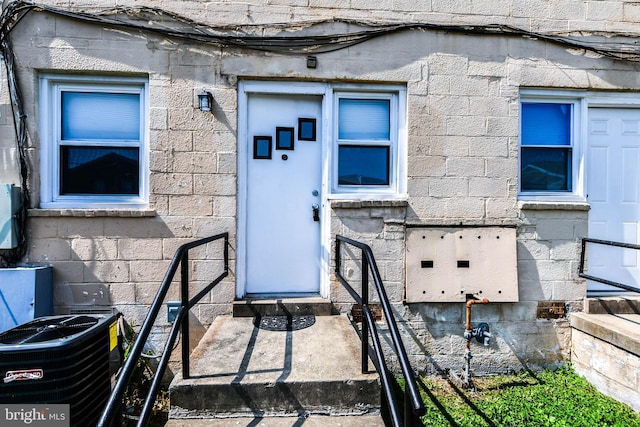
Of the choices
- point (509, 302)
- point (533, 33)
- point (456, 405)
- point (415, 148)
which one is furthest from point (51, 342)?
point (533, 33)

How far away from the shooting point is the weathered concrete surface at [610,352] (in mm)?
3229

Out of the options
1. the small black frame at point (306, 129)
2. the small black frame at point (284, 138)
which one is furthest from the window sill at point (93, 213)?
the small black frame at point (306, 129)

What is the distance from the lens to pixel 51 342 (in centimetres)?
247

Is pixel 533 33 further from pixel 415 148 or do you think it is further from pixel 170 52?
pixel 170 52

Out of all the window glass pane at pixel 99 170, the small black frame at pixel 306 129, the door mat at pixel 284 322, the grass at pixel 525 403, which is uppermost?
the small black frame at pixel 306 129

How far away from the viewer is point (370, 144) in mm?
3848

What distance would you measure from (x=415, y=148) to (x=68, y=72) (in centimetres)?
359

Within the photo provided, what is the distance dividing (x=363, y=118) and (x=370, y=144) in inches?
11.7

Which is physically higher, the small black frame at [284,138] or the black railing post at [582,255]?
the small black frame at [284,138]

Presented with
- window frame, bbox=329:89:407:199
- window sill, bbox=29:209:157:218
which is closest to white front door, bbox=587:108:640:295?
window frame, bbox=329:89:407:199

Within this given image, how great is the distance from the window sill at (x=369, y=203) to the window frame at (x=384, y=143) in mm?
104

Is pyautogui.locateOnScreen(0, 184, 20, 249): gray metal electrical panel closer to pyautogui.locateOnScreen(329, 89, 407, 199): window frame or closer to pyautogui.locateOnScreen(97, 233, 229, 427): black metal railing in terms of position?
pyautogui.locateOnScreen(97, 233, 229, 427): black metal railing

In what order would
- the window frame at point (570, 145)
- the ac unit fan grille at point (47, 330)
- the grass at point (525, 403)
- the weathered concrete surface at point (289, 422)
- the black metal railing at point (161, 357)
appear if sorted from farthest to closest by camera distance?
1. the window frame at point (570, 145)
2. the grass at point (525, 403)
3. the ac unit fan grille at point (47, 330)
4. the weathered concrete surface at point (289, 422)
5. the black metal railing at point (161, 357)

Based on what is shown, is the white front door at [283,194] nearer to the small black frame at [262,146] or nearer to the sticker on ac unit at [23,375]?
the small black frame at [262,146]
